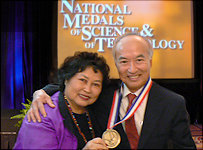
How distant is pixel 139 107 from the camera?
1484 millimetres

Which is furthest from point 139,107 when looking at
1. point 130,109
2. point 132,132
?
point 132,132

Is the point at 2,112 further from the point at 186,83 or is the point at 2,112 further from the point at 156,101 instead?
the point at 186,83

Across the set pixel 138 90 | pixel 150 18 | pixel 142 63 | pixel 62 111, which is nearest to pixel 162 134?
pixel 138 90

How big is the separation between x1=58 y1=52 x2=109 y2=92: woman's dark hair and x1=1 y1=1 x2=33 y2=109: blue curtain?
9.48ft

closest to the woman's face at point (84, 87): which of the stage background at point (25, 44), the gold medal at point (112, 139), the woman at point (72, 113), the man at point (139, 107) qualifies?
the woman at point (72, 113)

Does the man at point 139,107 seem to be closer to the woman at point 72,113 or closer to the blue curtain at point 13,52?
the woman at point 72,113

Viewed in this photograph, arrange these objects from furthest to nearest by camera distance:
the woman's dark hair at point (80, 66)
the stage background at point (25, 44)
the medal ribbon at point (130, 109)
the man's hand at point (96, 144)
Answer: the stage background at point (25, 44), the woman's dark hair at point (80, 66), the medal ribbon at point (130, 109), the man's hand at point (96, 144)

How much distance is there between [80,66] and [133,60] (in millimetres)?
407

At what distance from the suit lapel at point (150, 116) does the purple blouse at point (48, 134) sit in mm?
487

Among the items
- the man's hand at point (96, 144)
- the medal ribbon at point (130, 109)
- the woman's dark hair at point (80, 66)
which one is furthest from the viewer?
the woman's dark hair at point (80, 66)

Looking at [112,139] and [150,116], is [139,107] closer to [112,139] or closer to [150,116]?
[150,116]

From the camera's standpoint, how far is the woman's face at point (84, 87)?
152cm

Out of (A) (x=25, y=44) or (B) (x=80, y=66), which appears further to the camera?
(A) (x=25, y=44)

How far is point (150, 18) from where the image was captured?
14.8 feet
